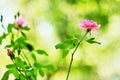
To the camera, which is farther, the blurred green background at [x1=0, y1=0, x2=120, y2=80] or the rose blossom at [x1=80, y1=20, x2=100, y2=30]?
the blurred green background at [x1=0, y1=0, x2=120, y2=80]

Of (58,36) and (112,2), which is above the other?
(112,2)

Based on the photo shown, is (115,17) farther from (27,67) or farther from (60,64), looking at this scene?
(27,67)

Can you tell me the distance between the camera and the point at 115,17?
3.19 meters

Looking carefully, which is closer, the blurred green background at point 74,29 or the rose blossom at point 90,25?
the rose blossom at point 90,25

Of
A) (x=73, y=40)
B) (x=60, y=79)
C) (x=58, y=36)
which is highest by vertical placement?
(x=58, y=36)

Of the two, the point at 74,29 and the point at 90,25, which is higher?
the point at 74,29

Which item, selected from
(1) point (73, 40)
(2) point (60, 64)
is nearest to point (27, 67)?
(1) point (73, 40)

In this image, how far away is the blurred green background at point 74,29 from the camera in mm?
3090

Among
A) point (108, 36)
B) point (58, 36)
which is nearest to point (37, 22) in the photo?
point (58, 36)

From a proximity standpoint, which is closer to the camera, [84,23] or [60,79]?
[84,23]

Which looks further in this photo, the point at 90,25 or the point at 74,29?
the point at 74,29

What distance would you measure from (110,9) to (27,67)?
2.13 m

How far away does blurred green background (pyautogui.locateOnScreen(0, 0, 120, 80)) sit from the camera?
3.09 meters

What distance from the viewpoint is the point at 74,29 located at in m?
3.16
